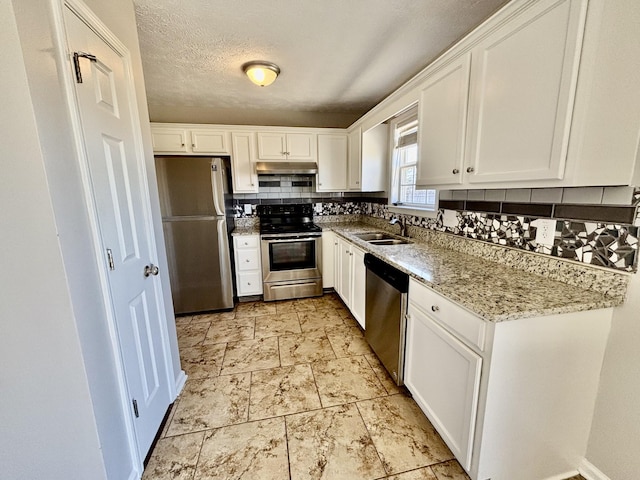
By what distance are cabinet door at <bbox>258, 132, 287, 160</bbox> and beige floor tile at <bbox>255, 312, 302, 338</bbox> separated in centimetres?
197

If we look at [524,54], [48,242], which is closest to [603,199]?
[524,54]

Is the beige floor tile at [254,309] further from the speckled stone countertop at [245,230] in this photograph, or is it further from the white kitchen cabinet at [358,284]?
the white kitchen cabinet at [358,284]

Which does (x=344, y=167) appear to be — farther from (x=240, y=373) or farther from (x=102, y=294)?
(x=102, y=294)

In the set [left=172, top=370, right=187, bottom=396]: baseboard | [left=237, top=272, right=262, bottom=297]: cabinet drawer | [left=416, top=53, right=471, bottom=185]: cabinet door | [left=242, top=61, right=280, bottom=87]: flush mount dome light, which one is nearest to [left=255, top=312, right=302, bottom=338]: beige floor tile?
[left=237, top=272, right=262, bottom=297]: cabinet drawer

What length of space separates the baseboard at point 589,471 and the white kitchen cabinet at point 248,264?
2926 millimetres

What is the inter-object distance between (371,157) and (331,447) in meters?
2.74

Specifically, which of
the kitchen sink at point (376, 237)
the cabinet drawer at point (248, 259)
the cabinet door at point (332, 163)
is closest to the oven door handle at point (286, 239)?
the cabinet drawer at point (248, 259)

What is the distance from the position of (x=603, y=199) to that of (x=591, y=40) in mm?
640

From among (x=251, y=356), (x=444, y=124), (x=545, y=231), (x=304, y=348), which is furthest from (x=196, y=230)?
(x=545, y=231)

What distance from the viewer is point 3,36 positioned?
2.27ft

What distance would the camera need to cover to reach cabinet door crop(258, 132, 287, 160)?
10.7ft

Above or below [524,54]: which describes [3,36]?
below

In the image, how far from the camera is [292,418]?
5.26ft

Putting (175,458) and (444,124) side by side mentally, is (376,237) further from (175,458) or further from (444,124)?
(175,458)
